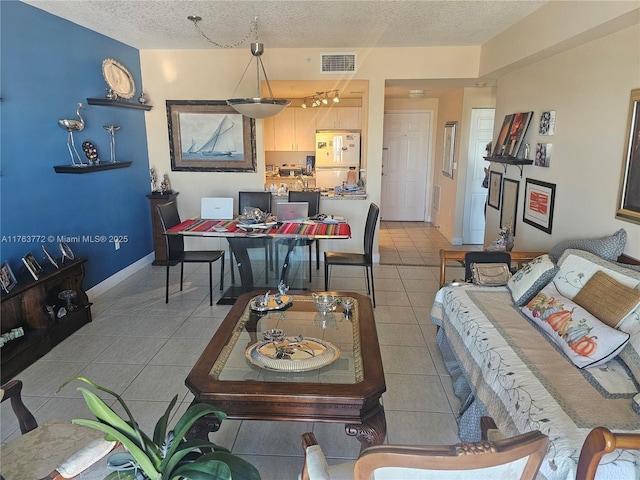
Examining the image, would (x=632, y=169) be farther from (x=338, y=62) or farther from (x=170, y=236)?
(x=170, y=236)

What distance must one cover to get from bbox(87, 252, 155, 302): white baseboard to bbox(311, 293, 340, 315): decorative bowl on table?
2.64 meters

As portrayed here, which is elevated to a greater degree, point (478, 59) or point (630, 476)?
point (478, 59)

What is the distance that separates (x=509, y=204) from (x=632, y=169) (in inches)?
75.6

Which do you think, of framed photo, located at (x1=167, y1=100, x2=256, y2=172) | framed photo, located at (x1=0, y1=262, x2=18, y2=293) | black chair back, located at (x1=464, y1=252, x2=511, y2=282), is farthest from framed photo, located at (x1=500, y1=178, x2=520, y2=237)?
framed photo, located at (x1=0, y1=262, x2=18, y2=293)

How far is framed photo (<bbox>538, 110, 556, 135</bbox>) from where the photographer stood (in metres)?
3.49

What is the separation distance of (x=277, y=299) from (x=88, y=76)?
3.05m

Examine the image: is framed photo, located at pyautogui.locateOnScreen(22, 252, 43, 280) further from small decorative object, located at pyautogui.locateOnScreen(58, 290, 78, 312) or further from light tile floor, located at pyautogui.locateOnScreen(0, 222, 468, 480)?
light tile floor, located at pyautogui.locateOnScreen(0, 222, 468, 480)

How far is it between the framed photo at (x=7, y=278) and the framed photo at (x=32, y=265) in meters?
0.11

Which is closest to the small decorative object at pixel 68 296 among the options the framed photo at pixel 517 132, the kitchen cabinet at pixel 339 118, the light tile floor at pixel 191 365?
the light tile floor at pixel 191 365

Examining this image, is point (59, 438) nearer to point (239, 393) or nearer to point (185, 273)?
point (239, 393)

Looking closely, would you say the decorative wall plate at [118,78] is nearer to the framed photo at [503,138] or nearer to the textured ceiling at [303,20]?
the textured ceiling at [303,20]

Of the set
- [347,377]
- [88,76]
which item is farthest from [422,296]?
[88,76]

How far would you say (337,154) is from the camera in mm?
7699

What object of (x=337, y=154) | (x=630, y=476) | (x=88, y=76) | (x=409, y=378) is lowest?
(x=409, y=378)
